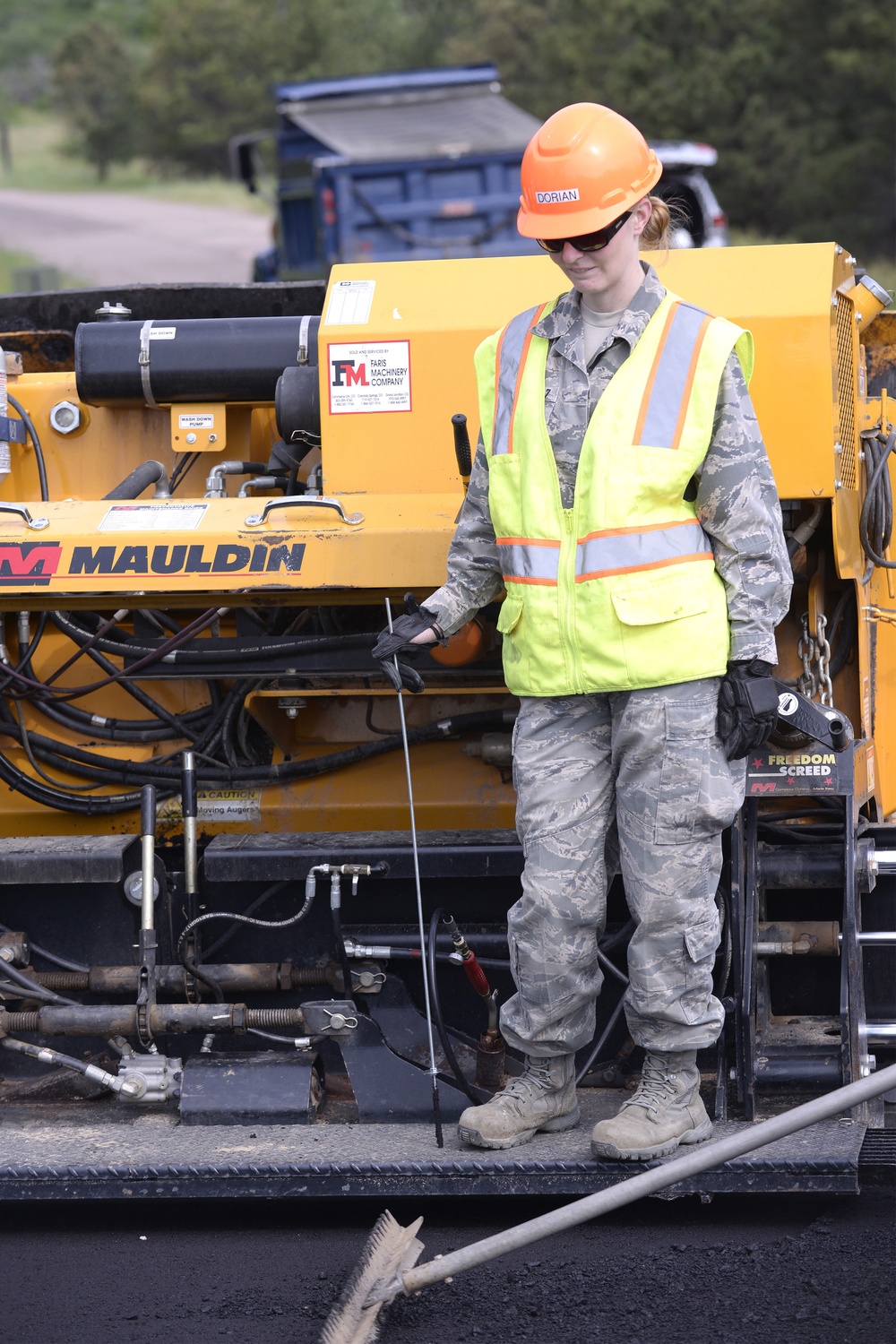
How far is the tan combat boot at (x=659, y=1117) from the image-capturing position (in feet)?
10.3

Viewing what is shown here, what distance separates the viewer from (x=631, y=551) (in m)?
3.00

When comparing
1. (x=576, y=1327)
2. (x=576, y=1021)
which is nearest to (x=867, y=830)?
(x=576, y=1021)

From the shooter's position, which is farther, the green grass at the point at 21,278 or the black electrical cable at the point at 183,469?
the green grass at the point at 21,278

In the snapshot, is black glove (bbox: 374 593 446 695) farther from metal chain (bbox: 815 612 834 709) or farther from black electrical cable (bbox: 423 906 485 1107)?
→ metal chain (bbox: 815 612 834 709)

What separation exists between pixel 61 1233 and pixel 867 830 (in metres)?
1.86

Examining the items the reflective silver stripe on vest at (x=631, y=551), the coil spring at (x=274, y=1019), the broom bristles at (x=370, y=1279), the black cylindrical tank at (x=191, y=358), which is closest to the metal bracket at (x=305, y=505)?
the black cylindrical tank at (x=191, y=358)

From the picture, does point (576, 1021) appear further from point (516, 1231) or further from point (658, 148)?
point (658, 148)

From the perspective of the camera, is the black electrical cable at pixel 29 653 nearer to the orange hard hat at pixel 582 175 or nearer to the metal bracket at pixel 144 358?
the metal bracket at pixel 144 358

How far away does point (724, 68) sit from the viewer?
24938 mm

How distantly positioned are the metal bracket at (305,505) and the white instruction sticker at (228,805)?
0.73m

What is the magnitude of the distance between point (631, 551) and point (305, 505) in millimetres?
834

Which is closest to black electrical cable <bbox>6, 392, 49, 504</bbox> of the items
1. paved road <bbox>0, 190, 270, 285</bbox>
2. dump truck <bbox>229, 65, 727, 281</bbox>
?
dump truck <bbox>229, 65, 727, 281</bbox>

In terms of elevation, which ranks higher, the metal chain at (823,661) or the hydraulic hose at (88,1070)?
the metal chain at (823,661)

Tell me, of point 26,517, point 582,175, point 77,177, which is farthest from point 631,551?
point 77,177
